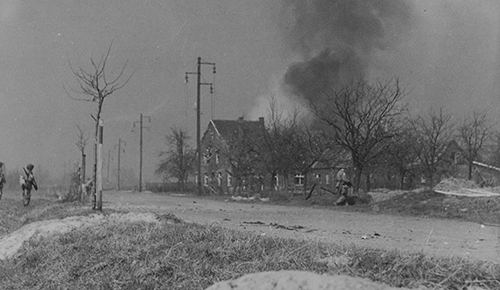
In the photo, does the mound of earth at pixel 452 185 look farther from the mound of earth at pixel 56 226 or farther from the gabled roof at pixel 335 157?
the mound of earth at pixel 56 226

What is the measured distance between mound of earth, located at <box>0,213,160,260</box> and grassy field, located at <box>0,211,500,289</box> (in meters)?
1.04

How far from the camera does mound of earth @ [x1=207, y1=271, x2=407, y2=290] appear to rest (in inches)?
189

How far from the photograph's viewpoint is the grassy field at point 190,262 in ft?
17.4

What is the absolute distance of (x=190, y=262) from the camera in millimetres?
6625

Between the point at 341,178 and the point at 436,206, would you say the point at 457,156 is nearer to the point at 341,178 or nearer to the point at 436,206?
the point at 341,178

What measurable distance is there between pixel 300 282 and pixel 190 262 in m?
2.04

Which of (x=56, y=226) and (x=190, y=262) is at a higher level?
(x=56, y=226)

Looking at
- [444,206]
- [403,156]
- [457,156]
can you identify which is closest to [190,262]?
[444,206]

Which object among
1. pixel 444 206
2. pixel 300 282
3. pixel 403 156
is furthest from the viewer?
pixel 403 156

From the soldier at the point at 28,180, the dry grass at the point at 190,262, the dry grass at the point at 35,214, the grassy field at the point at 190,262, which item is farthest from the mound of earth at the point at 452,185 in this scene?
the dry grass at the point at 190,262

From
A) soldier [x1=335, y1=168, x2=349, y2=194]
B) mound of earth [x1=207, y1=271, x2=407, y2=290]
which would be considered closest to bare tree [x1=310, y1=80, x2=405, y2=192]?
soldier [x1=335, y1=168, x2=349, y2=194]

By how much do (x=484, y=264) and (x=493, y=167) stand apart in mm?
53102

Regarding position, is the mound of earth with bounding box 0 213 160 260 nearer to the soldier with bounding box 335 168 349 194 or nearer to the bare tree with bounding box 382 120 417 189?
the soldier with bounding box 335 168 349 194

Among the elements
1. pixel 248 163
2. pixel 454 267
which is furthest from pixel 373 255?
pixel 248 163
